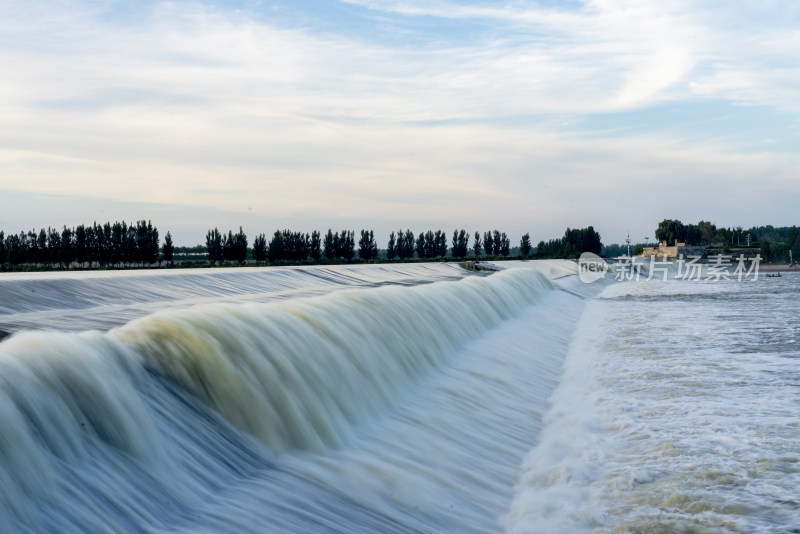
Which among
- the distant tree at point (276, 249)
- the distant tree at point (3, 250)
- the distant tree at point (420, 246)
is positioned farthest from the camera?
the distant tree at point (420, 246)

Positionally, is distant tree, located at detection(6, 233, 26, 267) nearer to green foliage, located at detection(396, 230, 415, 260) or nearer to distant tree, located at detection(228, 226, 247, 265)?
distant tree, located at detection(228, 226, 247, 265)

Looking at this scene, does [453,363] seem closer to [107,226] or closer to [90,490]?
[90,490]

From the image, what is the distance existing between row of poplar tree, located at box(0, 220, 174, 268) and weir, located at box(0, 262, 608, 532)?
181 feet

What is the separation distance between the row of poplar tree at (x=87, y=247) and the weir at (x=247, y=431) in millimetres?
55105

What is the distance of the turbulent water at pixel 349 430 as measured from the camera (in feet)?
13.8

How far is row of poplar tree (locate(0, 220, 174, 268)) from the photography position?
5744 centimetres

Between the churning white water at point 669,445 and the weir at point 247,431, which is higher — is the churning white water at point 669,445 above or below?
below

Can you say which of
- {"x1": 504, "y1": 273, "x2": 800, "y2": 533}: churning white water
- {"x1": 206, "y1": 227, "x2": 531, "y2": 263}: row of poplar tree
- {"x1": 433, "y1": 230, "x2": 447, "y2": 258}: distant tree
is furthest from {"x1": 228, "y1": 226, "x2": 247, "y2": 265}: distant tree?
{"x1": 504, "y1": 273, "x2": 800, "y2": 533}: churning white water

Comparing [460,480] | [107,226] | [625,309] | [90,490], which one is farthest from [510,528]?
[107,226]

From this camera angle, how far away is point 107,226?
62.7 metres

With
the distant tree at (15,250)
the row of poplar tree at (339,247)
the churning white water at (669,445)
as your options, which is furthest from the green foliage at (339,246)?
the churning white water at (669,445)

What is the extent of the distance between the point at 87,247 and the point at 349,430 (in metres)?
58.8

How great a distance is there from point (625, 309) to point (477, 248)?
2853 inches

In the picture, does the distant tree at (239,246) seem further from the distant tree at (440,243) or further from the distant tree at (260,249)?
the distant tree at (440,243)
